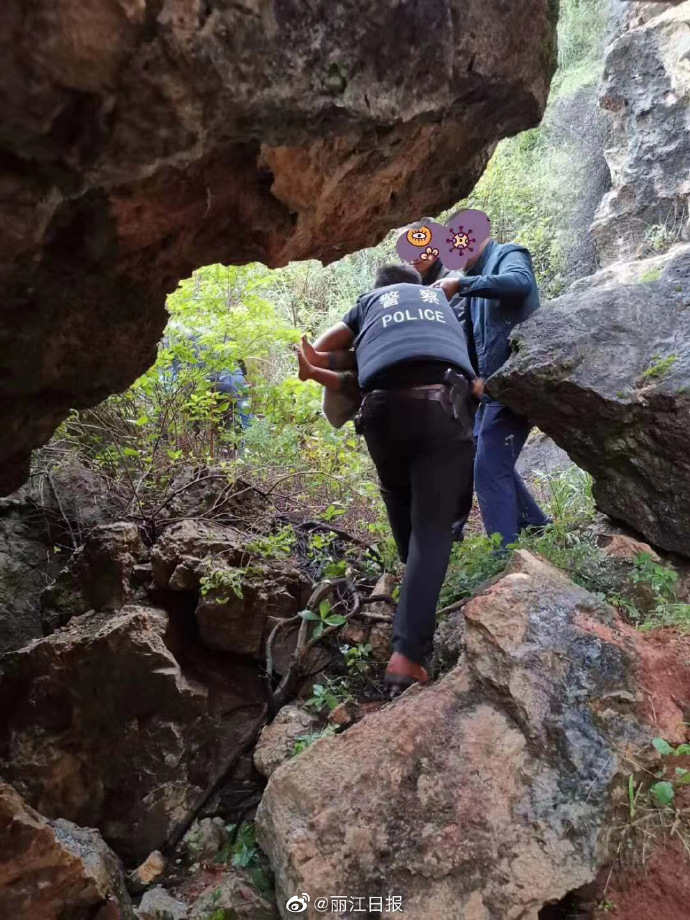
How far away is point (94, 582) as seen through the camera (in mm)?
3051

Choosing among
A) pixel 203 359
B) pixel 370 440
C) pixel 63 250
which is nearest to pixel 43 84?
pixel 63 250

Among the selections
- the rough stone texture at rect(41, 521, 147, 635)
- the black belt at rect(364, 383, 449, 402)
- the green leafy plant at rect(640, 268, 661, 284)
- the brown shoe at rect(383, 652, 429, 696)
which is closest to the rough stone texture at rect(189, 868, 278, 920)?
the brown shoe at rect(383, 652, 429, 696)

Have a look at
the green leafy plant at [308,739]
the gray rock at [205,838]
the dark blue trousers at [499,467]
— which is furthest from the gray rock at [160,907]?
the dark blue trousers at [499,467]

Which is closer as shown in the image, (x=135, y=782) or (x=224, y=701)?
(x=135, y=782)

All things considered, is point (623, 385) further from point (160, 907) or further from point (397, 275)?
point (160, 907)

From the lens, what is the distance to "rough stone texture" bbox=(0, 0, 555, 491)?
117cm

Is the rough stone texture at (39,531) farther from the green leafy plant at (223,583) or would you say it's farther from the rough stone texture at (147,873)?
the rough stone texture at (147,873)

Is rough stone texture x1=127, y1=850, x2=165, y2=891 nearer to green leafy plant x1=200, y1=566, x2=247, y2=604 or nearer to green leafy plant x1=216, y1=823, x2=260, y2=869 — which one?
green leafy plant x1=216, y1=823, x2=260, y2=869

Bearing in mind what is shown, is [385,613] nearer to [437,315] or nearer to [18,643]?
[437,315]

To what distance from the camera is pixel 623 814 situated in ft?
6.30

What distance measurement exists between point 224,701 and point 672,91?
897 cm

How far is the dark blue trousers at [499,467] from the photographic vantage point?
3.63 meters

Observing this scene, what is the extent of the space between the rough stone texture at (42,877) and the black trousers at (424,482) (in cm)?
134

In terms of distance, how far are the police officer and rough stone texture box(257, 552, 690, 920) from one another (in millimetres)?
368
